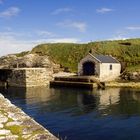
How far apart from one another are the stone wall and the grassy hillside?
17.2 m

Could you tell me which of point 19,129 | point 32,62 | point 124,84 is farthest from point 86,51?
point 19,129

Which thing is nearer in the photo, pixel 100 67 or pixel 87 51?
pixel 100 67

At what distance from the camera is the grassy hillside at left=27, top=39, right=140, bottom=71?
96500 mm

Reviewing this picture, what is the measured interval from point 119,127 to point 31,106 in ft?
60.9

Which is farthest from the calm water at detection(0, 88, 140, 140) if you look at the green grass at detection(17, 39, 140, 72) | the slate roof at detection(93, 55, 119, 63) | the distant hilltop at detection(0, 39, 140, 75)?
the green grass at detection(17, 39, 140, 72)

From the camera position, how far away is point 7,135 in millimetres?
15422

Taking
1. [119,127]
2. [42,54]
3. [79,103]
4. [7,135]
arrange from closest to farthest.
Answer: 1. [7,135]
2. [119,127]
3. [79,103]
4. [42,54]

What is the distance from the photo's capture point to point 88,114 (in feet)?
134

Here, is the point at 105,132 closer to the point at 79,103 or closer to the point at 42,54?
the point at 79,103

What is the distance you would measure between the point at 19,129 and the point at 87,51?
88.9 m

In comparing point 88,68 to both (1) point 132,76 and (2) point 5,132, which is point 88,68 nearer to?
(1) point 132,76

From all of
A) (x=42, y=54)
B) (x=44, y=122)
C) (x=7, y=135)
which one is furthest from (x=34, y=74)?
(x=7, y=135)

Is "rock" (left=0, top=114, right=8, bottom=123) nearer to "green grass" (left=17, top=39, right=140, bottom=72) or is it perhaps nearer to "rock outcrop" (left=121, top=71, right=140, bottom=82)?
"rock outcrop" (left=121, top=71, right=140, bottom=82)

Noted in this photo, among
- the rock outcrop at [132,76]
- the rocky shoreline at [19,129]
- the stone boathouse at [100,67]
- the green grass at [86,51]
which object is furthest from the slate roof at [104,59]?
the rocky shoreline at [19,129]
